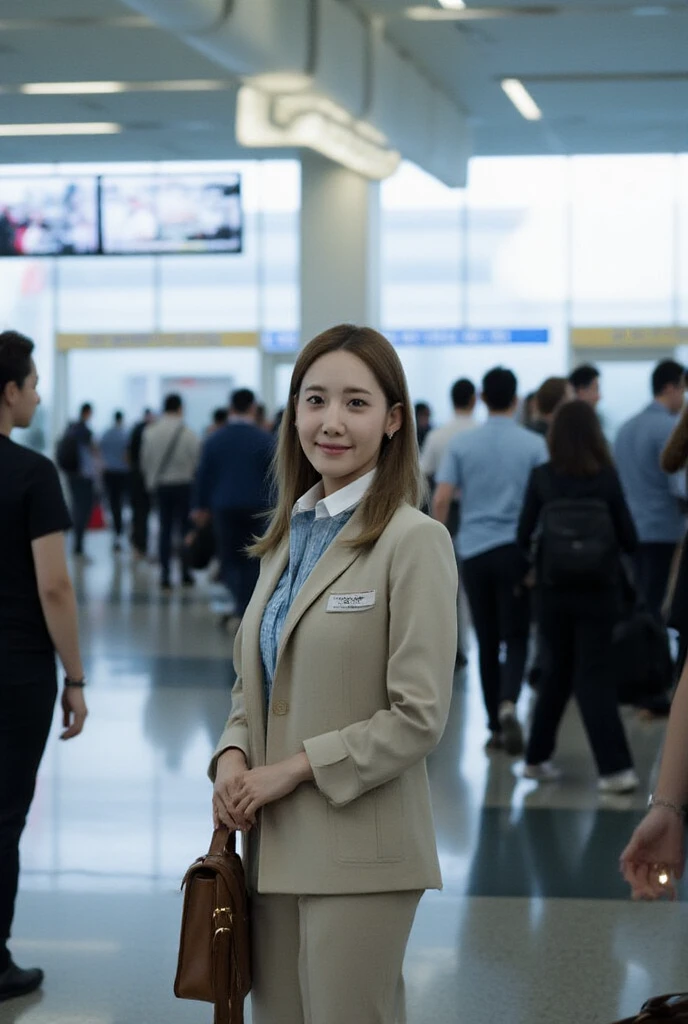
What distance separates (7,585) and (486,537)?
337cm

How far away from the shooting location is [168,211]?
553 inches

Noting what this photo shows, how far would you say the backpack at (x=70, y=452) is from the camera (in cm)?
1826

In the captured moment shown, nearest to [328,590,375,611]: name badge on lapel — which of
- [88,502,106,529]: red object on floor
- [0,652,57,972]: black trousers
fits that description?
[0,652,57,972]: black trousers

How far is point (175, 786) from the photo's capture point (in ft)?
20.0

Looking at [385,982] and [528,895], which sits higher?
[385,982]

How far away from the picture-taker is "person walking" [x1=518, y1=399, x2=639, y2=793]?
5.80 meters

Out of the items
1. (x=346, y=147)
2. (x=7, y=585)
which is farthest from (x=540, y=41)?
(x=7, y=585)

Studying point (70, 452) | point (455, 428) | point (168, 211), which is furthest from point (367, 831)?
point (70, 452)

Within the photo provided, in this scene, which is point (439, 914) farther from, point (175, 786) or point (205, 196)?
point (205, 196)

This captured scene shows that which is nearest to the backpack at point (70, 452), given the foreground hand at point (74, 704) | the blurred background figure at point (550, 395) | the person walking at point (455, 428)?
the person walking at point (455, 428)

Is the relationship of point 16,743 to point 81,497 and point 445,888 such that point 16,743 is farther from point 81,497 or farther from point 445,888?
point 81,497

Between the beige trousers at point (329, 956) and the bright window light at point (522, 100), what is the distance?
1058cm

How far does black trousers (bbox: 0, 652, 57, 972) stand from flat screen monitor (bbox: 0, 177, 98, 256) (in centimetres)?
1090

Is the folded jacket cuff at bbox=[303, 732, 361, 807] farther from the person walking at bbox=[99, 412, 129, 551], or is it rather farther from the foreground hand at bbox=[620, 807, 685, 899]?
the person walking at bbox=[99, 412, 129, 551]
